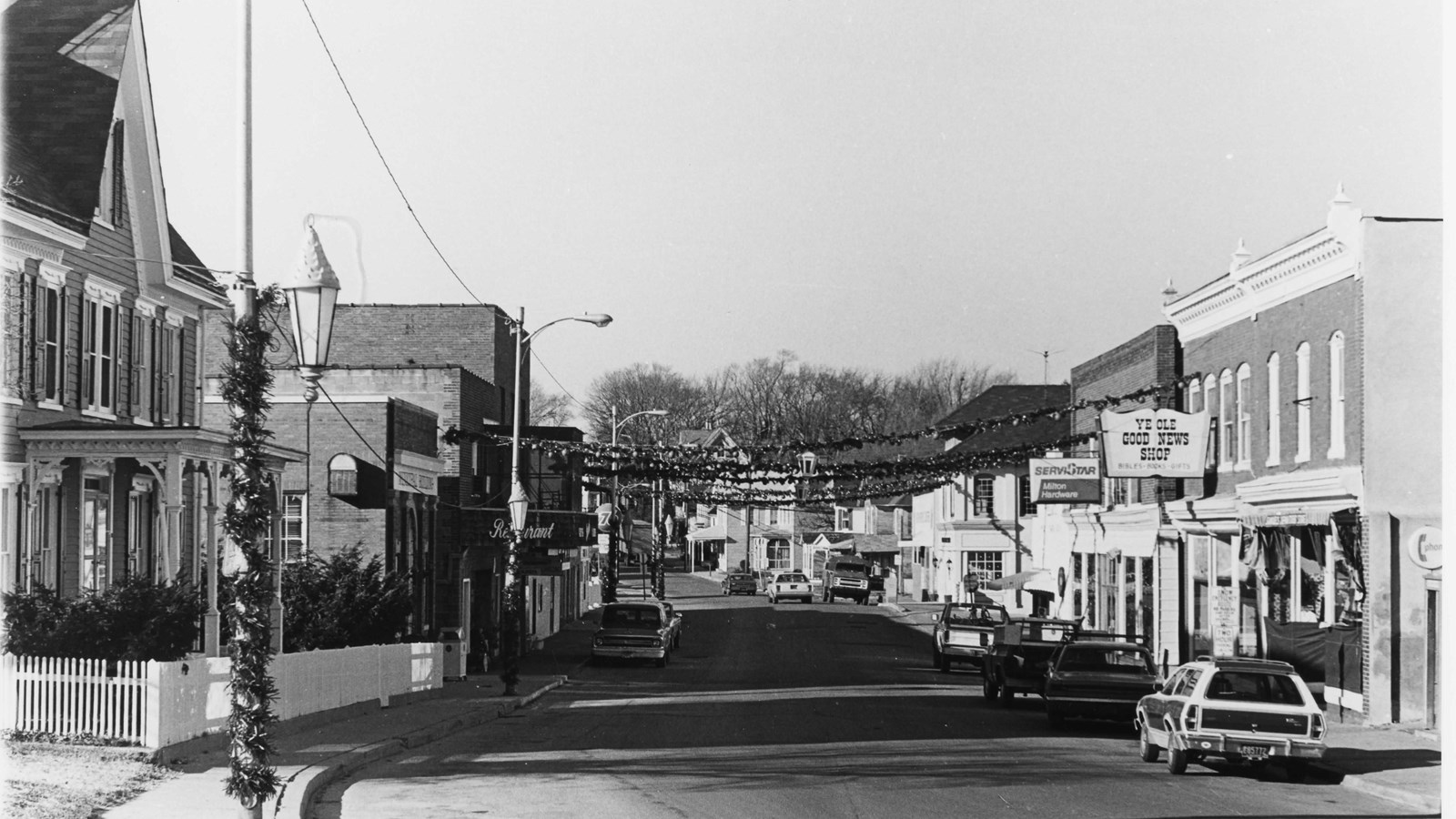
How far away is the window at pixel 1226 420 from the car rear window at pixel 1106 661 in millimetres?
10965

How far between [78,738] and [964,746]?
11.3 metres

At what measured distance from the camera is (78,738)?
57.0ft

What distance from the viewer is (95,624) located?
1923cm

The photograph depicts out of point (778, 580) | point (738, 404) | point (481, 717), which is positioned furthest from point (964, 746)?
point (738, 404)

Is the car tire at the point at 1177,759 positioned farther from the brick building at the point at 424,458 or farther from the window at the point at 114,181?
the window at the point at 114,181

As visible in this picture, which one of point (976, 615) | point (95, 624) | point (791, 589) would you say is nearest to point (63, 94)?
point (95, 624)

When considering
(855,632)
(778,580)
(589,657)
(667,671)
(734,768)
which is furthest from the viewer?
(778,580)

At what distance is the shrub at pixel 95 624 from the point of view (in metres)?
19.0

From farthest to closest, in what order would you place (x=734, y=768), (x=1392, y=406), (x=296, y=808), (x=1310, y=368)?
(x=1310, y=368) → (x=1392, y=406) → (x=734, y=768) → (x=296, y=808)

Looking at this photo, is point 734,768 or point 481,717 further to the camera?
point 481,717

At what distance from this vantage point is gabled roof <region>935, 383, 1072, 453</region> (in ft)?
232

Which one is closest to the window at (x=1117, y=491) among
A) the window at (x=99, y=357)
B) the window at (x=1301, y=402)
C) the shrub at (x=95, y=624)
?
the window at (x=1301, y=402)

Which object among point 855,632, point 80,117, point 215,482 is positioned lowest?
point 855,632

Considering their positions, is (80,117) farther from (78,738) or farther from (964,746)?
(964,746)
